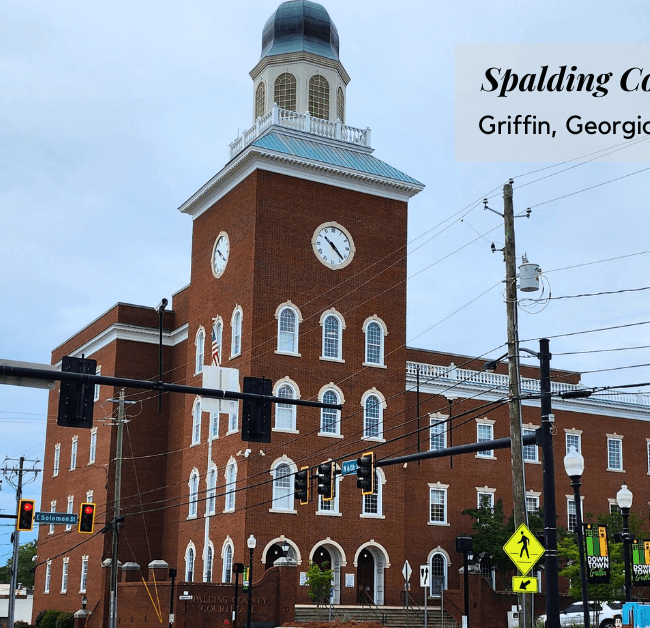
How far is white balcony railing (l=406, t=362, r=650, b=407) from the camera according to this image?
2390 inches

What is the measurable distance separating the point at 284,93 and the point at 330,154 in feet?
17.9

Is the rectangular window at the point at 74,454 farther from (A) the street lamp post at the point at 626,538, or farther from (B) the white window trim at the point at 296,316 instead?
(A) the street lamp post at the point at 626,538

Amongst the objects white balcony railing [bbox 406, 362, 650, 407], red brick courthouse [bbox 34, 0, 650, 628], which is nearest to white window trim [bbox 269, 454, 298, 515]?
red brick courthouse [bbox 34, 0, 650, 628]

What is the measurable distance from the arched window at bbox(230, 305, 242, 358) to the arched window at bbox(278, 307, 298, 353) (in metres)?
2.22

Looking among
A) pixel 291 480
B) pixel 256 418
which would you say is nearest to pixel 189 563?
pixel 291 480

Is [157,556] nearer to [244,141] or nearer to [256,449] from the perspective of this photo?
[256,449]

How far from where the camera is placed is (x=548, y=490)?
976 inches

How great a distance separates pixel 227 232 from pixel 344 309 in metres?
7.92

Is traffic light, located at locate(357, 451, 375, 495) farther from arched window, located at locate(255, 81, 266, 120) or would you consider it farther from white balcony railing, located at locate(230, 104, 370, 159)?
arched window, located at locate(255, 81, 266, 120)

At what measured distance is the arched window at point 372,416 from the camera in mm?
55938

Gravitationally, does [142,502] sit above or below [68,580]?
above

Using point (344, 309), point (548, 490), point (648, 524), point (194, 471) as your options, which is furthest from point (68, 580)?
point (548, 490)

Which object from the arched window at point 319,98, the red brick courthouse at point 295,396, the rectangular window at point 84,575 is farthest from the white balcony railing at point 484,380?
the rectangular window at point 84,575

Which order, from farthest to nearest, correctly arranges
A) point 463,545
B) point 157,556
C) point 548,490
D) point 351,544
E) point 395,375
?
point 157,556 < point 395,375 < point 351,544 < point 463,545 < point 548,490
